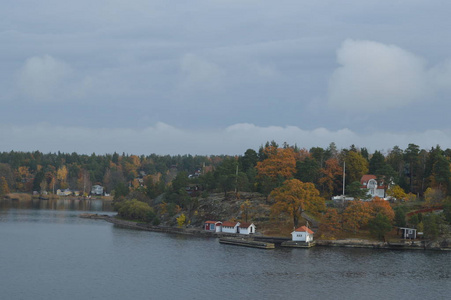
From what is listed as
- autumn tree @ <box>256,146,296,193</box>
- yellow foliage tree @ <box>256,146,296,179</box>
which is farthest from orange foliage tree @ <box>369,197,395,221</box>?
yellow foliage tree @ <box>256,146,296,179</box>

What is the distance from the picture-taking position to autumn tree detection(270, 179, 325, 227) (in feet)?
347

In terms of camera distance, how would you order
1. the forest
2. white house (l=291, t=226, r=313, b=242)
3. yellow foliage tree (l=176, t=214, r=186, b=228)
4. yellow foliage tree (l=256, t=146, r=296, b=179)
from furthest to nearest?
yellow foliage tree (l=256, t=146, r=296, b=179)
yellow foliage tree (l=176, t=214, r=186, b=228)
the forest
white house (l=291, t=226, r=313, b=242)

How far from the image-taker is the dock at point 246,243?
95.8 m

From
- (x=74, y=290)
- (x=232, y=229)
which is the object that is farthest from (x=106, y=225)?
(x=74, y=290)

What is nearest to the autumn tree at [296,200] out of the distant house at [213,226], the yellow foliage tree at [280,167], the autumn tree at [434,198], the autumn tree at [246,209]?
the autumn tree at [246,209]

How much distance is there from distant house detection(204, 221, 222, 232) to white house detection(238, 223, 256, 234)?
676 cm

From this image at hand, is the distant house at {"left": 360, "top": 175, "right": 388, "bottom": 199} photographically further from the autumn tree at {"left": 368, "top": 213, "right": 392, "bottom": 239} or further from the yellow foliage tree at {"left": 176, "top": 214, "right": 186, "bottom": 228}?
the yellow foliage tree at {"left": 176, "top": 214, "right": 186, "bottom": 228}

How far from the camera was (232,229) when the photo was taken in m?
113

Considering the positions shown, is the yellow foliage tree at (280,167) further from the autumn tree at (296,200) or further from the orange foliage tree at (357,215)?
the orange foliage tree at (357,215)

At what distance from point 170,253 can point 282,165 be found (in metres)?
53.9

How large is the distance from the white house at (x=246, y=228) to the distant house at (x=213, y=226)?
22.2 feet

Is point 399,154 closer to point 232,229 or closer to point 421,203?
point 421,203

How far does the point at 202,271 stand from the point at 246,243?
27.2 m

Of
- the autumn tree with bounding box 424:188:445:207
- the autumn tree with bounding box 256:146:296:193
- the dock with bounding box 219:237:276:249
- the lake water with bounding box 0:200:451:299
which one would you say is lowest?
the lake water with bounding box 0:200:451:299
